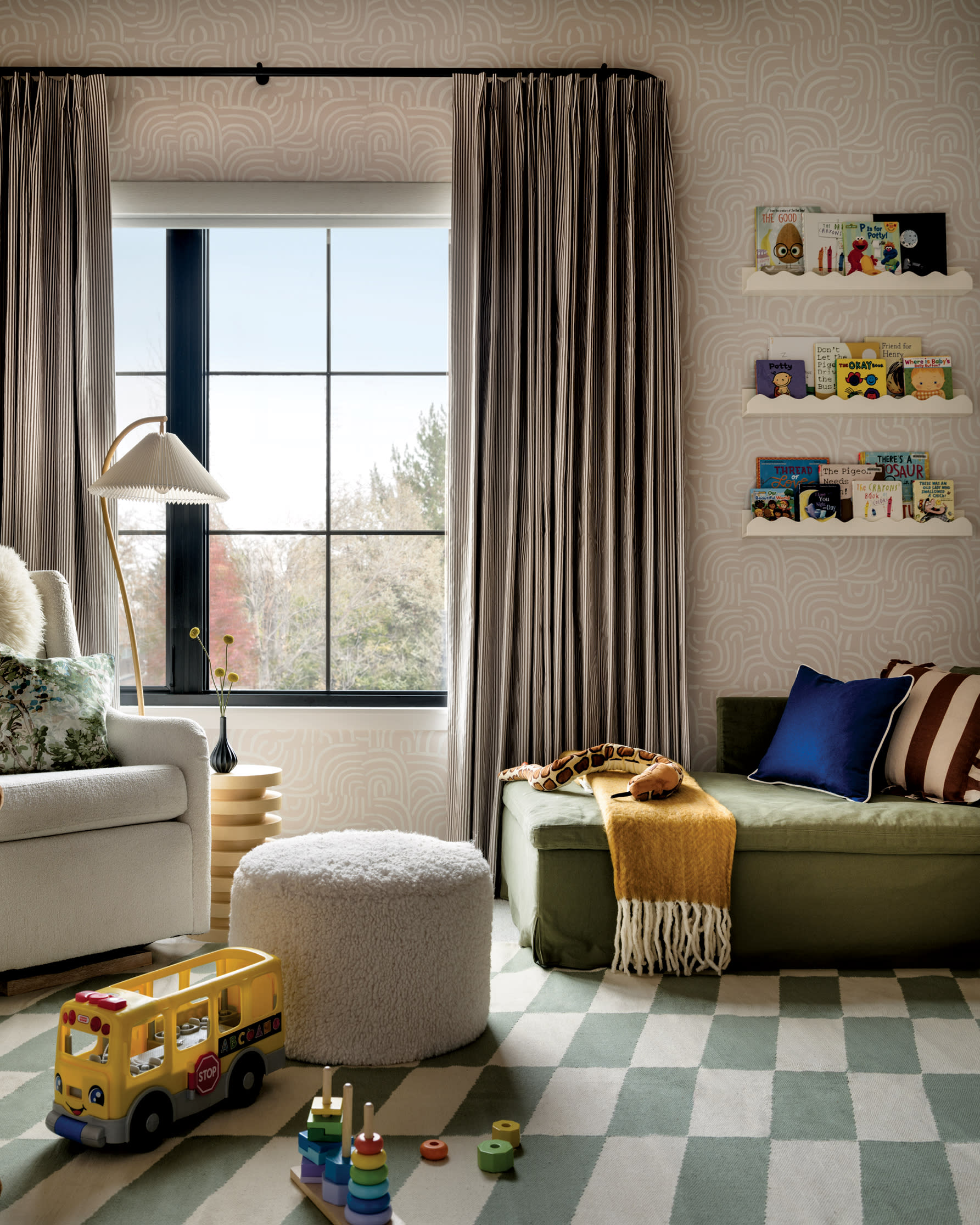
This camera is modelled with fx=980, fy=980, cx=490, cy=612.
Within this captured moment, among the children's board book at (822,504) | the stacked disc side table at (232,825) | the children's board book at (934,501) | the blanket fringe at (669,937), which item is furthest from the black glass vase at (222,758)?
the children's board book at (934,501)

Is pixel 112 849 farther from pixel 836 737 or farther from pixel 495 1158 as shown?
pixel 836 737

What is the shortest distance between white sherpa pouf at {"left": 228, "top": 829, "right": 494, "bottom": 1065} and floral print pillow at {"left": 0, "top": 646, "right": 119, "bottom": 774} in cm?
81

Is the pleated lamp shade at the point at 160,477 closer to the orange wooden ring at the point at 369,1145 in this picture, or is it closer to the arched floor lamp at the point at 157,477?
the arched floor lamp at the point at 157,477

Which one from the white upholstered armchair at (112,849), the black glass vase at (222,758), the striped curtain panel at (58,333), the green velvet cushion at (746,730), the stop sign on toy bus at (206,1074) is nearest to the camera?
the stop sign on toy bus at (206,1074)

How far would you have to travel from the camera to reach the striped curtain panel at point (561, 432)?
303 cm

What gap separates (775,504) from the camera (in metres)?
3.12

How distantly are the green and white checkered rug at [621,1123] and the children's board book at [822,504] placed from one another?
1.52m

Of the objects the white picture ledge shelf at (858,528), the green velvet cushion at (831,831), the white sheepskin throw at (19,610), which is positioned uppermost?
the white picture ledge shelf at (858,528)

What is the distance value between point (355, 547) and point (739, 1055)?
2032 millimetres

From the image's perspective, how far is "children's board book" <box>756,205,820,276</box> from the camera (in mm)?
3133

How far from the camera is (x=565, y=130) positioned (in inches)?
120

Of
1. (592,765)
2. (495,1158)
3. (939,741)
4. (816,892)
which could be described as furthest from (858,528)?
(495,1158)

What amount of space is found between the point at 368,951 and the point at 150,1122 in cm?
42

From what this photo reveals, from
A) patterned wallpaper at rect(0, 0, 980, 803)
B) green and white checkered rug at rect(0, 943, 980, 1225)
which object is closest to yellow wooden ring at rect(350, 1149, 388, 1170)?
green and white checkered rug at rect(0, 943, 980, 1225)
